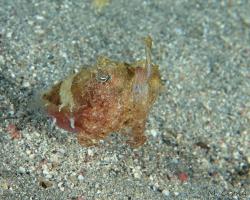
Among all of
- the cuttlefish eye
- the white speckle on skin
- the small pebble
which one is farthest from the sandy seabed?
the cuttlefish eye

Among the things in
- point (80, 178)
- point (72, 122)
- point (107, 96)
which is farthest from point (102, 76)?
point (80, 178)

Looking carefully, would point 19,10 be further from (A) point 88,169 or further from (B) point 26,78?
(A) point 88,169

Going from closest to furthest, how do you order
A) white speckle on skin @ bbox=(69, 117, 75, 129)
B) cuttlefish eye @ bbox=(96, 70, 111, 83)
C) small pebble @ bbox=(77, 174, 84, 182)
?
cuttlefish eye @ bbox=(96, 70, 111, 83), white speckle on skin @ bbox=(69, 117, 75, 129), small pebble @ bbox=(77, 174, 84, 182)

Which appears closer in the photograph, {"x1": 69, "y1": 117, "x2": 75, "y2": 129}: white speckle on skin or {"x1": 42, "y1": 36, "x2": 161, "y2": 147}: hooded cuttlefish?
{"x1": 42, "y1": 36, "x2": 161, "y2": 147}: hooded cuttlefish

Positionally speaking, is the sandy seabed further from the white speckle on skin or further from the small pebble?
the white speckle on skin

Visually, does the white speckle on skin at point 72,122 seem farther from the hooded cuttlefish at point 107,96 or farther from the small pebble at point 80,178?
the small pebble at point 80,178

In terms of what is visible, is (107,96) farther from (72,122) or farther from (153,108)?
(153,108)

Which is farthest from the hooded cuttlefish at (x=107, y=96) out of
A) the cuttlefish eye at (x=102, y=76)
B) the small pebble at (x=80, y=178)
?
the small pebble at (x=80, y=178)

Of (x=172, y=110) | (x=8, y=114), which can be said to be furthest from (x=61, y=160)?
(x=172, y=110)
